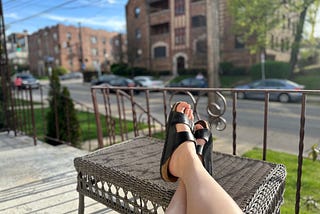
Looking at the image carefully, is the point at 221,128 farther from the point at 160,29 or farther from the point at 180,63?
the point at 160,29

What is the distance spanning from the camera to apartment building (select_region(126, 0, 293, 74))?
23.4 m

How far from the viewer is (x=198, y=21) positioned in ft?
84.4

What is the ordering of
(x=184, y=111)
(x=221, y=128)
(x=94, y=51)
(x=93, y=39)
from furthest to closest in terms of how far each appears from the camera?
(x=94, y=51) → (x=93, y=39) → (x=221, y=128) → (x=184, y=111)

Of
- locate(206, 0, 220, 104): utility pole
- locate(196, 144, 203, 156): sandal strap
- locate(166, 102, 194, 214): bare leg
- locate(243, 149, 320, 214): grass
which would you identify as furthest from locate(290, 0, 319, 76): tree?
locate(166, 102, 194, 214): bare leg

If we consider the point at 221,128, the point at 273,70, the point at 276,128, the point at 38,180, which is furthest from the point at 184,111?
the point at 273,70

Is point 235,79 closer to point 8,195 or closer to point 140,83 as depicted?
point 140,83

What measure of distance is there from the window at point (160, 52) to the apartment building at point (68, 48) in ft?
56.3

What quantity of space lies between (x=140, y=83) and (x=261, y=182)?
18401mm

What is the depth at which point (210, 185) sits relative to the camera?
109 centimetres

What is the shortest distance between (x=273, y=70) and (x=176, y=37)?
1184cm

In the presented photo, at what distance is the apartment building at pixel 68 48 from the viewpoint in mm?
47147

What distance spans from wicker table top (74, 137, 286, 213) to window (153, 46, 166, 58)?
28.1 m

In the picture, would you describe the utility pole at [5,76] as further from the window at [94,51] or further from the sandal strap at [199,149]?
the window at [94,51]

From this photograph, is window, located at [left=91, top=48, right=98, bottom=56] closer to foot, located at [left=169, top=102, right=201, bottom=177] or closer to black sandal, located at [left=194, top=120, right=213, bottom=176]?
black sandal, located at [left=194, top=120, right=213, bottom=176]
